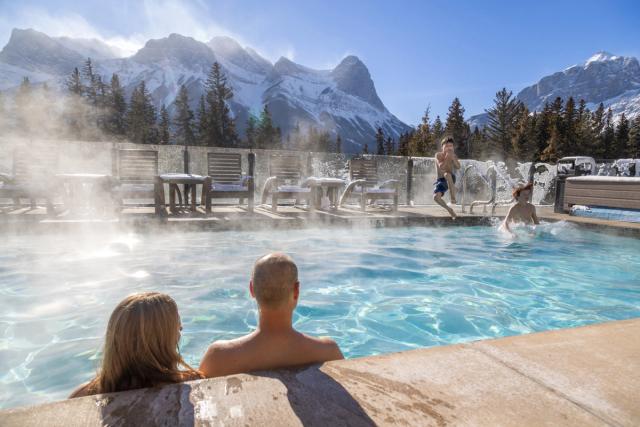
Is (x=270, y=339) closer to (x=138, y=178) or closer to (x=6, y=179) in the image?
(x=138, y=178)

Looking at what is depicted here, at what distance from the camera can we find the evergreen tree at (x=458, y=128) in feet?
181

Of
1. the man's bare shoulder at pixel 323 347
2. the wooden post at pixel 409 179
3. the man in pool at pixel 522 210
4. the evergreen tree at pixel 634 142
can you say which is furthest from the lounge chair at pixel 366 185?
the evergreen tree at pixel 634 142

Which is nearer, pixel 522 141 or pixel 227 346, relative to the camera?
pixel 227 346

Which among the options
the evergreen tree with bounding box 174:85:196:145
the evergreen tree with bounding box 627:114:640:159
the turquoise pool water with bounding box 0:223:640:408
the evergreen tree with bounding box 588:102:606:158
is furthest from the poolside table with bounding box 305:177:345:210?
the evergreen tree with bounding box 627:114:640:159

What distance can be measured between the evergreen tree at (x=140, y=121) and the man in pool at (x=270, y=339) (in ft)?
212

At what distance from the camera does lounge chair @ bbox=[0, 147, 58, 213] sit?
283 inches

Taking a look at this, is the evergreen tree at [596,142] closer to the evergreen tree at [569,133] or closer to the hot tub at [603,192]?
the evergreen tree at [569,133]

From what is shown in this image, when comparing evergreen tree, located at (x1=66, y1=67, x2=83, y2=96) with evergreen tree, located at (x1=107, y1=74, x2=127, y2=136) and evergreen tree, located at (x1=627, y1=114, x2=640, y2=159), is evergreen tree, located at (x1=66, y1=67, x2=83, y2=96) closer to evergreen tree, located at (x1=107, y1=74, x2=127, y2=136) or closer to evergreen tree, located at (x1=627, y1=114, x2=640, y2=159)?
evergreen tree, located at (x1=107, y1=74, x2=127, y2=136)

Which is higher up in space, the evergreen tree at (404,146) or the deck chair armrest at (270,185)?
the evergreen tree at (404,146)

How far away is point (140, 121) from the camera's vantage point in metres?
61.7

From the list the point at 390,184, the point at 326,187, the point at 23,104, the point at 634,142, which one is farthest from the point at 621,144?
the point at 23,104

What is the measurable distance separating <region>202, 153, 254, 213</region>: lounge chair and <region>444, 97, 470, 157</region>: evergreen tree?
163ft

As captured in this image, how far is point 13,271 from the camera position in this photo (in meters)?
4.90

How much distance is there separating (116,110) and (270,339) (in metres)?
72.8
